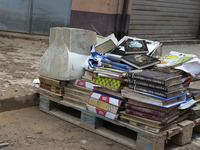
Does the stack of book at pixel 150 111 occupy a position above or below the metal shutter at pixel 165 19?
below

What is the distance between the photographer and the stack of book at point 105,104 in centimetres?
351

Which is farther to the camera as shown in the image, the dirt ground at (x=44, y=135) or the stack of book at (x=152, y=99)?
→ the dirt ground at (x=44, y=135)

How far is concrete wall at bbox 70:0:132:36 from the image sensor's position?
8752mm

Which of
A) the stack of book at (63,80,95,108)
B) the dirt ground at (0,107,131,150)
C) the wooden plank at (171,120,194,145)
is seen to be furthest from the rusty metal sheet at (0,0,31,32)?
the wooden plank at (171,120,194,145)

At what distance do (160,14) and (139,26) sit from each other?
1.29 metres

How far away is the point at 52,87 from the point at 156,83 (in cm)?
155

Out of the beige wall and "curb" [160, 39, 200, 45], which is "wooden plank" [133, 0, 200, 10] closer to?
the beige wall

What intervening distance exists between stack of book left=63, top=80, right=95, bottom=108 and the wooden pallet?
6cm

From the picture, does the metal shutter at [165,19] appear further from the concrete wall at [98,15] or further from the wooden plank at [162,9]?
the concrete wall at [98,15]

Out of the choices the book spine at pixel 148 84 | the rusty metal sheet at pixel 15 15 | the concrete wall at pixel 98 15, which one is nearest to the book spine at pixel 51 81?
the book spine at pixel 148 84

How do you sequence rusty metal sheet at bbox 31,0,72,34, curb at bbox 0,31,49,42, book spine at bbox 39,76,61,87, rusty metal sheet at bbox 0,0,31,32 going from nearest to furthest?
book spine at bbox 39,76,61,87 → curb at bbox 0,31,49,42 → rusty metal sheet at bbox 0,0,31,32 → rusty metal sheet at bbox 31,0,72,34

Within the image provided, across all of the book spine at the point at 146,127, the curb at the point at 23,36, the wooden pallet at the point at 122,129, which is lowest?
the wooden pallet at the point at 122,129

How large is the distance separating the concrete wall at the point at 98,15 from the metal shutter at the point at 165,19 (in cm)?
67

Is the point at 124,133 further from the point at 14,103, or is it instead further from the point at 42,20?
the point at 42,20
